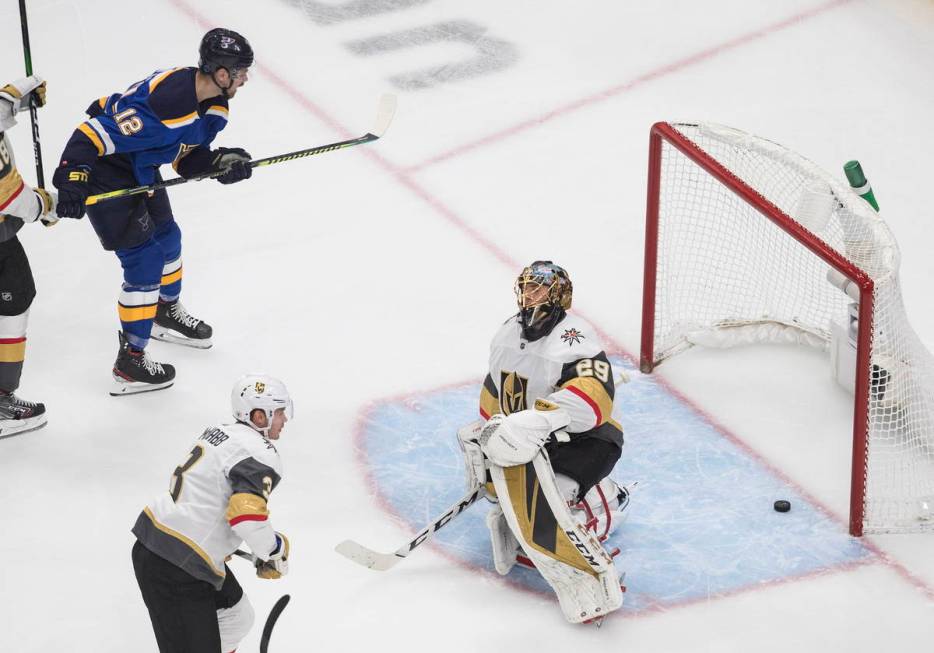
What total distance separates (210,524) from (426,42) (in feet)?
13.5

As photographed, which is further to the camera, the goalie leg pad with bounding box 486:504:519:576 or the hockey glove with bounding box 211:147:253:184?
the hockey glove with bounding box 211:147:253:184

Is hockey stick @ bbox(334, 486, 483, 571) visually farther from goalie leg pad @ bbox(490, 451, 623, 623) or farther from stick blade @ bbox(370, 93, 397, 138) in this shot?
stick blade @ bbox(370, 93, 397, 138)

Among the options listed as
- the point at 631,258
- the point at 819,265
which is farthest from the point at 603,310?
the point at 819,265

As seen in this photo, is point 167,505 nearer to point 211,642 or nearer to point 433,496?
point 211,642

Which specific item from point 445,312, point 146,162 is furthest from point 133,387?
point 445,312

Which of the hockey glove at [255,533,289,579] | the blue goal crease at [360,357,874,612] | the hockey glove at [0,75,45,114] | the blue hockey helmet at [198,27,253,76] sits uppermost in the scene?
the blue hockey helmet at [198,27,253,76]

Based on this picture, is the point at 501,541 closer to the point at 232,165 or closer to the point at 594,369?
the point at 594,369

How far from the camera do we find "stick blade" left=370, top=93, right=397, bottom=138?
4.98 m

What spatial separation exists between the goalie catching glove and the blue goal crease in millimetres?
312

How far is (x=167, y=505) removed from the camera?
338cm

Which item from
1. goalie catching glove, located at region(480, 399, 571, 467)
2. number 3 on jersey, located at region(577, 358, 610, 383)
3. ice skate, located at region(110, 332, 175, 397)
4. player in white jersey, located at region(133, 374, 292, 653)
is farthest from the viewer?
ice skate, located at region(110, 332, 175, 397)

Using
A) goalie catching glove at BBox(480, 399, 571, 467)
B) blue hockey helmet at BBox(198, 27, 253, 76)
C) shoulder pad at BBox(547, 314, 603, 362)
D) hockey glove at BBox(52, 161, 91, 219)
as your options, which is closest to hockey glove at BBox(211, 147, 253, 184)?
blue hockey helmet at BBox(198, 27, 253, 76)

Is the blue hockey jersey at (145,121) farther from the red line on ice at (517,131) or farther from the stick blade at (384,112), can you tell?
the red line on ice at (517,131)

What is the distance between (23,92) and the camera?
438cm
